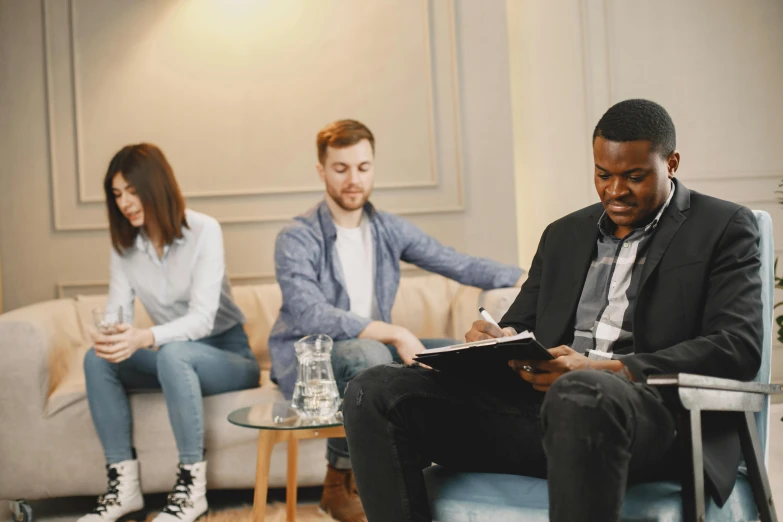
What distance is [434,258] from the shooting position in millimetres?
2994

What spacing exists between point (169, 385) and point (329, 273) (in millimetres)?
604

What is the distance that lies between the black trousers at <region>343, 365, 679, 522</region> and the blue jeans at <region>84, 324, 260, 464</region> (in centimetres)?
121

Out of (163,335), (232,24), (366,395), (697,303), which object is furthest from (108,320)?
(232,24)

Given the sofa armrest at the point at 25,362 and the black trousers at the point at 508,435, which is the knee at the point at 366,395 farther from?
the sofa armrest at the point at 25,362

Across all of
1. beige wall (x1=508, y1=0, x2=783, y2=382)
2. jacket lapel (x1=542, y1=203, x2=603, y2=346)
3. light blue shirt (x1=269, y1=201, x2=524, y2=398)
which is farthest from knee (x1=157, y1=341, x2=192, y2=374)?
beige wall (x1=508, y1=0, x2=783, y2=382)

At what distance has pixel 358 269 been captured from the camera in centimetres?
288

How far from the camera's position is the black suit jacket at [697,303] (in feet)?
4.65

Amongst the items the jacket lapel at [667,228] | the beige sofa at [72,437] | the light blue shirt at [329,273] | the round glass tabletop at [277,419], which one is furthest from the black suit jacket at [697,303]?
the beige sofa at [72,437]

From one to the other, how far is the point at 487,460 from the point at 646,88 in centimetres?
300

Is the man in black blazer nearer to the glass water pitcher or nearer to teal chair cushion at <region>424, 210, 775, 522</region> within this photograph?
teal chair cushion at <region>424, 210, 775, 522</region>

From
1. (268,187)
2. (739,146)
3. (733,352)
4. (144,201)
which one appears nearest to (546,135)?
(739,146)

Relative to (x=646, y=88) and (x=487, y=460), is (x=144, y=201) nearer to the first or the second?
(x=487, y=460)

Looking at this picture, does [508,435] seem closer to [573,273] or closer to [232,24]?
[573,273]

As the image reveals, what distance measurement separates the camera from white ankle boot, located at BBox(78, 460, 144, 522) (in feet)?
8.46
